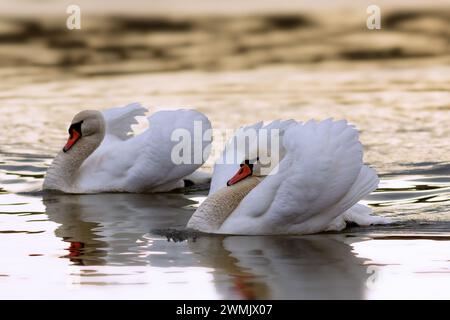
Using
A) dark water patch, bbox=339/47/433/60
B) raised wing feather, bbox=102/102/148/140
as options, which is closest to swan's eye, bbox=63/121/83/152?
raised wing feather, bbox=102/102/148/140

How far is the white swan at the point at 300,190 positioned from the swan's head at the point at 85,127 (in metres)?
3.69

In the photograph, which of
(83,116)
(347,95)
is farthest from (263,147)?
(347,95)

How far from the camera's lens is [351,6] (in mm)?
31594

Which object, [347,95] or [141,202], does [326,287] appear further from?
[347,95]

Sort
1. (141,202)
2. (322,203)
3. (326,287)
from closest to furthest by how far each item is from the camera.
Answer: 1. (326,287)
2. (322,203)
3. (141,202)

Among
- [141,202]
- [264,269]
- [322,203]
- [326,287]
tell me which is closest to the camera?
[326,287]

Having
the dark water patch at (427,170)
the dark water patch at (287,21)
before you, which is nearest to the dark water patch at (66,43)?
the dark water patch at (287,21)

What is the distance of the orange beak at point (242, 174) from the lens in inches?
590

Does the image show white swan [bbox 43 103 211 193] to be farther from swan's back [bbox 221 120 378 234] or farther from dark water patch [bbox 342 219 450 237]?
dark water patch [bbox 342 219 450 237]

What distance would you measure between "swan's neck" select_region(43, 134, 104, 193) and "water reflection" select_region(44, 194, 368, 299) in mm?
1242

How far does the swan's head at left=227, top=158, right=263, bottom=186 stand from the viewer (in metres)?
15.0

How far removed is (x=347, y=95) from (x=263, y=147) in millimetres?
8785

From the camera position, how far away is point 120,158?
18.0m

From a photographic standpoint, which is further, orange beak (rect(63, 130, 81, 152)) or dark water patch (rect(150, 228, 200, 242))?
orange beak (rect(63, 130, 81, 152))
